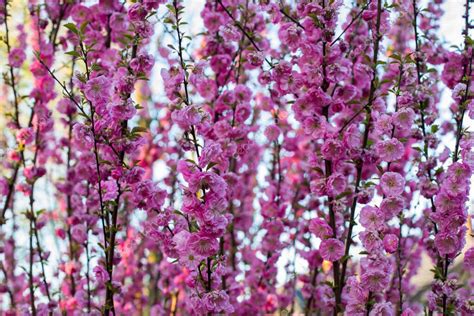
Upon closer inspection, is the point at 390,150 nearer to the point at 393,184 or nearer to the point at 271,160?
the point at 393,184

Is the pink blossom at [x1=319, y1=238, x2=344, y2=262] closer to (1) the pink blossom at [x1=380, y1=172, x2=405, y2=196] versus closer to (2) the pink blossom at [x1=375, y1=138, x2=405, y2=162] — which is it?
A: (1) the pink blossom at [x1=380, y1=172, x2=405, y2=196]

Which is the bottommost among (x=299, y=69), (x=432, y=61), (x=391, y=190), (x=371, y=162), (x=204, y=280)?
(x=204, y=280)

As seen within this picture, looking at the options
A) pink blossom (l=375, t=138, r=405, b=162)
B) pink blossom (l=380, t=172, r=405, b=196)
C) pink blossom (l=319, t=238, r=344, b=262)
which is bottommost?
pink blossom (l=319, t=238, r=344, b=262)

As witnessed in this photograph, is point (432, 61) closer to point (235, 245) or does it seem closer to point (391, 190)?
point (391, 190)

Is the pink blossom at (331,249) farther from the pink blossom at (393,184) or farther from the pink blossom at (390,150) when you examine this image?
the pink blossom at (390,150)

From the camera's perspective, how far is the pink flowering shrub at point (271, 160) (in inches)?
98.9

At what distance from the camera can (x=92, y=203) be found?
3.56 metres

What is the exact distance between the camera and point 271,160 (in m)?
4.29

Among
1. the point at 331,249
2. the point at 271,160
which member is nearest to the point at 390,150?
the point at 331,249

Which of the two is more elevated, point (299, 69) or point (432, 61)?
point (432, 61)

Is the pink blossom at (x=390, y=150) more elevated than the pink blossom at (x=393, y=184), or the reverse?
the pink blossom at (x=390, y=150)

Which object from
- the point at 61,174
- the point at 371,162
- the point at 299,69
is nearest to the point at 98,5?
A: the point at 299,69

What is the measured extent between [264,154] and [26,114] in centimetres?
194

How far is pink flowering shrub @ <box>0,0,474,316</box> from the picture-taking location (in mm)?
2512
